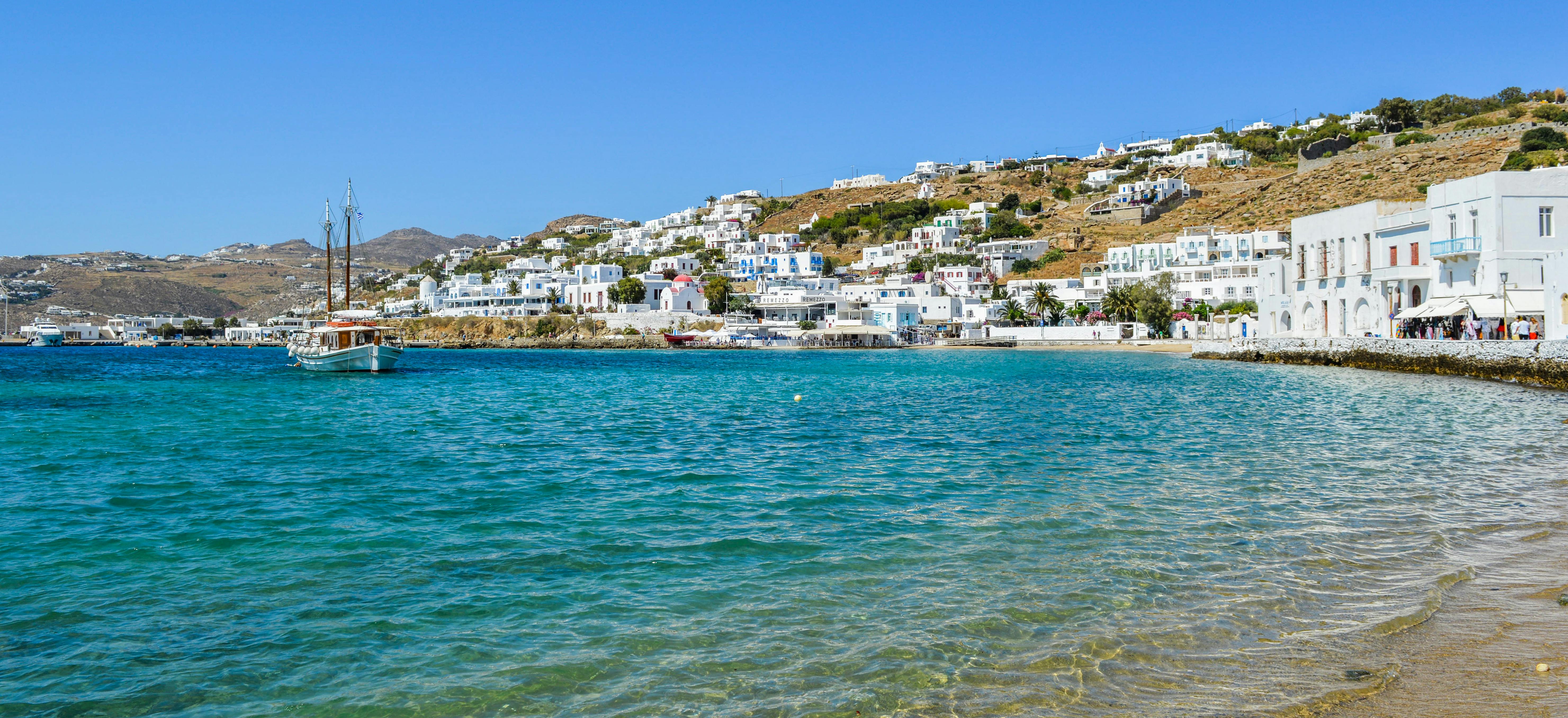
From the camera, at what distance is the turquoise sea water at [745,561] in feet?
18.6

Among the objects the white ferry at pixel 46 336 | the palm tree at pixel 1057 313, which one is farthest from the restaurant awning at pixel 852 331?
the white ferry at pixel 46 336

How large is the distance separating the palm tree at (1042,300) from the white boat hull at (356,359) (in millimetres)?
59070

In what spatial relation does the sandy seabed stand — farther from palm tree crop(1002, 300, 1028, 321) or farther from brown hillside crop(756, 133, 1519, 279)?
palm tree crop(1002, 300, 1028, 321)

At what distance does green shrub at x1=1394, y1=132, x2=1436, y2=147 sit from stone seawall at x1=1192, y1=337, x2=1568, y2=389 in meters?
70.0

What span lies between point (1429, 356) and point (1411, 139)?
85.7 meters

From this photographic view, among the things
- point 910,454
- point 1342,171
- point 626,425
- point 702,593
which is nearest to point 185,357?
point 626,425

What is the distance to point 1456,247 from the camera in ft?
122

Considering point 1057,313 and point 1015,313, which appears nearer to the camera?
point 1057,313

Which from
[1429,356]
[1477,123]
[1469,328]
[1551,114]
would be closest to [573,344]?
[1429,356]

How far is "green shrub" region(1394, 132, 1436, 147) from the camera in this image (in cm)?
10294

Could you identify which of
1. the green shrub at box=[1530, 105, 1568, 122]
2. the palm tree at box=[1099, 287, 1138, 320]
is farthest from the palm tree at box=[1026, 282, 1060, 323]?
the green shrub at box=[1530, 105, 1568, 122]

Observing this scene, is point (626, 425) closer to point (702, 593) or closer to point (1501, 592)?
point (702, 593)

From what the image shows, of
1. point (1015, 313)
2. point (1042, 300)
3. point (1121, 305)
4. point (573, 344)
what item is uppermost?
point (1042, 300)

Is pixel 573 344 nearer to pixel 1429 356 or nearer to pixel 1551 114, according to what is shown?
pixel 1429 356
